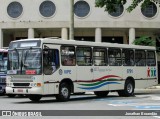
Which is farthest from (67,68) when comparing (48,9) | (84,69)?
(48,9)

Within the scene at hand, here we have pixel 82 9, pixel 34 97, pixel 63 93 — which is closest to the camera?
pixel 63 93

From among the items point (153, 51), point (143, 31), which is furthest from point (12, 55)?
point (143, 31)

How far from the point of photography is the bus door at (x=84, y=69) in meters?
24.7

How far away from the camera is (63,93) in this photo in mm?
23562

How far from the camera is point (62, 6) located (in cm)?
5650

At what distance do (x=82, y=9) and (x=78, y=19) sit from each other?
4.72ft

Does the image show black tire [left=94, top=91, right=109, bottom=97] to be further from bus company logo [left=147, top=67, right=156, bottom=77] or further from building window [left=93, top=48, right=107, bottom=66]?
bus company logo [left=147, top=67, right=156, bottom=77]

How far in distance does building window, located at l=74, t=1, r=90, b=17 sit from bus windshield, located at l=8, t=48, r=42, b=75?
33156mm

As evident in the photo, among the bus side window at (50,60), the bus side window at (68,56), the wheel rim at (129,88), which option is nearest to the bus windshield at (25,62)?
the bus side window at (50,60)

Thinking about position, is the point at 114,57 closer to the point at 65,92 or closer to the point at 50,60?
the point at 65,92

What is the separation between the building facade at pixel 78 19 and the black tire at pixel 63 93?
30.5 m

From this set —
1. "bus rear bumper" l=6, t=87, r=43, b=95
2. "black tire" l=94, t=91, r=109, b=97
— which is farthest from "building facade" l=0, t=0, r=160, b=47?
"bus rear bumper" l=6, t=87, r=43, b=95

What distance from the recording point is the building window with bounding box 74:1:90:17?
56344 millimetres

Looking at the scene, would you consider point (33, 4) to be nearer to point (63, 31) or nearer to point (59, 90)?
point (63, 31)
